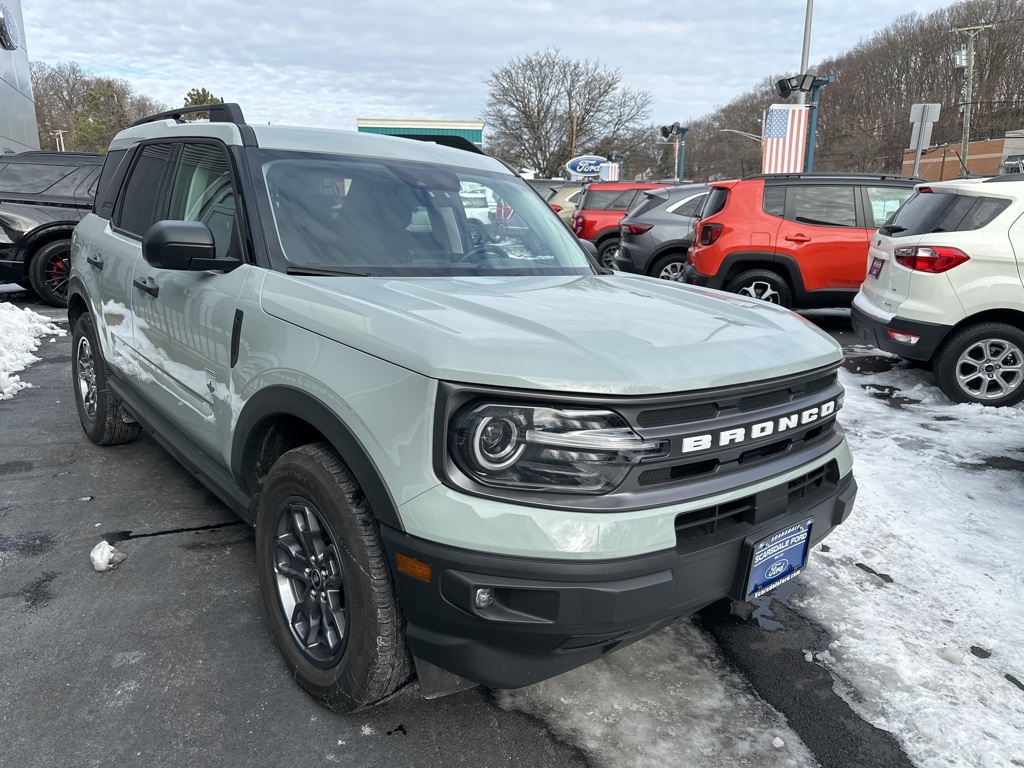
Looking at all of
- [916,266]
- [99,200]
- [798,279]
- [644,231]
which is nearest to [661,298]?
[99,200]

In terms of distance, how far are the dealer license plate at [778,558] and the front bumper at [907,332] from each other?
4.24 meters

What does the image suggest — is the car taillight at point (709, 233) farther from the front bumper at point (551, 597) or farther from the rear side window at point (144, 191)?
the front bumper at point (551, 597)

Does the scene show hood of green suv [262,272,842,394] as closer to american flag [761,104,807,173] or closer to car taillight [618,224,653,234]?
car taillight [618,224,653,234]

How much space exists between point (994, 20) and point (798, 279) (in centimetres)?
5933

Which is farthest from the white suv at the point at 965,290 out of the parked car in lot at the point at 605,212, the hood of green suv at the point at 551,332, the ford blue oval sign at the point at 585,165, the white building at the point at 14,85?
the ford blue oval sign at the point at 585,165

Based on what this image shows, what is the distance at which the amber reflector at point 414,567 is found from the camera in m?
1.83

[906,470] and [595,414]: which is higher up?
[595,414]

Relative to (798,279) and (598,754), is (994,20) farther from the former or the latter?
(598,754)

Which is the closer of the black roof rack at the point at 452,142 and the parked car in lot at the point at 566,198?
the black roof rack at the point at 452,142

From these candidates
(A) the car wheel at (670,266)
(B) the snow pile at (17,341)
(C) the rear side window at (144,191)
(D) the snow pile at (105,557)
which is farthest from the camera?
(A) the car wheel at (670,266)

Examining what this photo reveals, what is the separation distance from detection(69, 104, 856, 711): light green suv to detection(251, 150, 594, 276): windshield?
12 millimetres

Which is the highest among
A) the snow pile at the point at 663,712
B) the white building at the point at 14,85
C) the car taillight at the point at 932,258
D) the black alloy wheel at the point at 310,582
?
the white building at the point at 14,85

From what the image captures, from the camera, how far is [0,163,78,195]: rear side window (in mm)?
9938

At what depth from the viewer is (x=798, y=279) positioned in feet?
27.7
